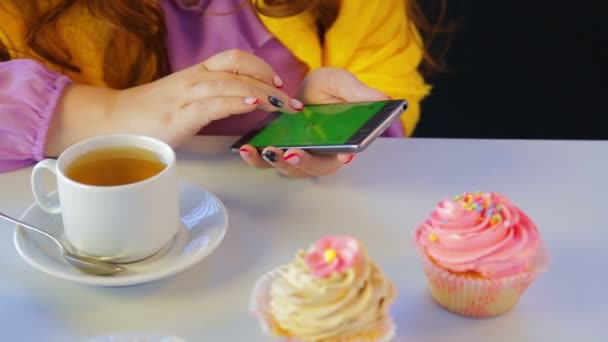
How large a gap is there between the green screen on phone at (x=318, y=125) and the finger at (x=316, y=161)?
0.05 ft

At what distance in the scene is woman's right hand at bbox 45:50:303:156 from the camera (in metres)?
0.83

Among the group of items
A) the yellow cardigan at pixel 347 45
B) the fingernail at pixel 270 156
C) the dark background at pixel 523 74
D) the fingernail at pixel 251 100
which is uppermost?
the fingernail at pixel 251 100

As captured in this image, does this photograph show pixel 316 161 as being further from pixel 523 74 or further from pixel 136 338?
pixel 523 74

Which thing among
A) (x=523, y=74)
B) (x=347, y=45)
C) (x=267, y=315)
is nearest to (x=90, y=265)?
(x=267, y=315)

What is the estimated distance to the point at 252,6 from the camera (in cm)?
115

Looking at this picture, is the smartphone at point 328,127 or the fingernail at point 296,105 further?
the fingernail at point 296,105

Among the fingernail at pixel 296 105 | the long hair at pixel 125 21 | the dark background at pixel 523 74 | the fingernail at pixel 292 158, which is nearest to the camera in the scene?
the fingernail at pixel 292 158

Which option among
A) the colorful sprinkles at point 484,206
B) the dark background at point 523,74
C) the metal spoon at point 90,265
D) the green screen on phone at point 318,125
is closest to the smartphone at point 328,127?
the green screen on phone at point 318,125

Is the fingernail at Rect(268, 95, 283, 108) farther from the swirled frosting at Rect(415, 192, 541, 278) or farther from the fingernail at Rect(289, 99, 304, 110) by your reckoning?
the swirled frosting at Rect(415, 192, 541, 278)

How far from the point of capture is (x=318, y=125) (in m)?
0.80

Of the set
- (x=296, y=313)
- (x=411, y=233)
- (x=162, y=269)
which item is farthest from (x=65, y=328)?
(x=411, y=233)

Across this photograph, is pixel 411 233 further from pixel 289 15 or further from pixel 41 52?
pixel 41 52

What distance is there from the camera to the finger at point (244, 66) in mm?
871

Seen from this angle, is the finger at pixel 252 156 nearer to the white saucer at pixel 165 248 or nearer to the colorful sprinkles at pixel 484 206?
the white saucer at pixel 165 248
